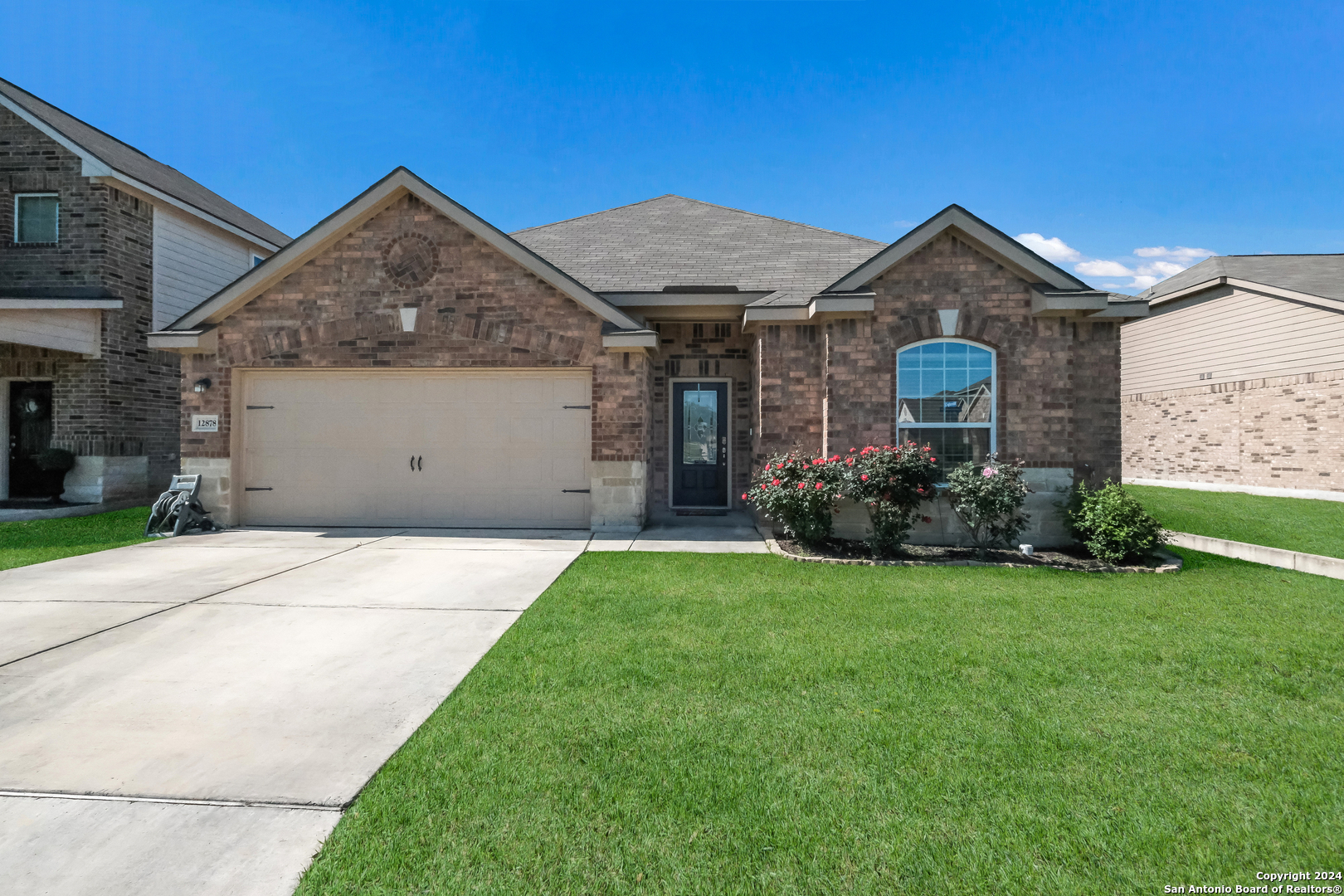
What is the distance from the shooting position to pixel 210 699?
12.6 feet

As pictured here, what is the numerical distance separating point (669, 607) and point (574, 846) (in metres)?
3.22

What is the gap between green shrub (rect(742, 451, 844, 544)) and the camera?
27.2 feet

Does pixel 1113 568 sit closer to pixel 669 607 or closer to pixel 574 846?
pixel 669 607

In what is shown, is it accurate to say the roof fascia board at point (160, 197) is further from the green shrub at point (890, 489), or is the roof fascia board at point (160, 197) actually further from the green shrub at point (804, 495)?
the green shrub at point (890, 489)

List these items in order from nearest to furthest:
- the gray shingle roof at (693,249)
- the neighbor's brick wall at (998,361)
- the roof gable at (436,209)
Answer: the neighbor's brick wall at (998,361) < the roof gable at (436,209) < the gray shingle roof at (693,249)

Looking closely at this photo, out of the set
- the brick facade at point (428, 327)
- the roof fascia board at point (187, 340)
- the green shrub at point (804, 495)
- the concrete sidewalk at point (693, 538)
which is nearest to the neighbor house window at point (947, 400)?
the green shrub at point (804, 495)

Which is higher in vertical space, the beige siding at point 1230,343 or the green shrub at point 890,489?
the beige siding at point 1230,343

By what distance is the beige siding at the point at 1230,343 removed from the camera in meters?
15.2

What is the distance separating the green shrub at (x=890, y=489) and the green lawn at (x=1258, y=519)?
5.08 m

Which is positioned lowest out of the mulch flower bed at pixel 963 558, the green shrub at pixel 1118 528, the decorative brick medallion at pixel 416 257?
the mulch flower bed at pixel 963 558

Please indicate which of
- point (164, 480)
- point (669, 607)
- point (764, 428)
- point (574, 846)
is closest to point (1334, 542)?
point (764, 428)

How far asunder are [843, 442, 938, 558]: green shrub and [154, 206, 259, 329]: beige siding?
13490 mm

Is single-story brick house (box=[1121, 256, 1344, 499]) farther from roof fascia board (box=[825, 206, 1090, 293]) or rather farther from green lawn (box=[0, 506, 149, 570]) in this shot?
green lawn (box=[0, 506, 149, 570])

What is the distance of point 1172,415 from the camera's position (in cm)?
1922
